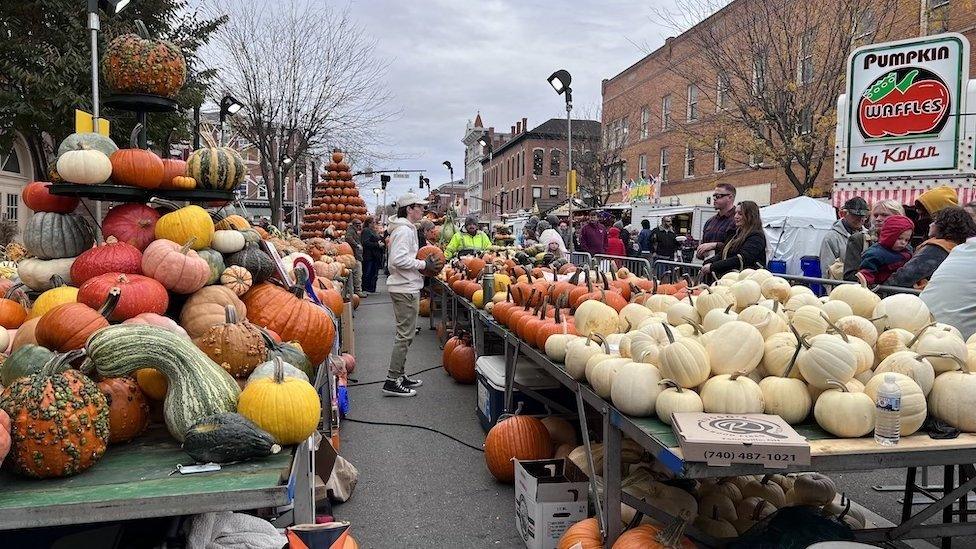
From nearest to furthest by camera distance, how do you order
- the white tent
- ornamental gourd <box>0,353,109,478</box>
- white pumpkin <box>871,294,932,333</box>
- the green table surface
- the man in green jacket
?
1. the green table surface
2. ornamental gourd <box>0,353,109,478</box>
3. white pumpkin <box>871,294,932,333</box>
4. the man in green jacket
5. the white tent

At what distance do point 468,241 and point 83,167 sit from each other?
28.9ft

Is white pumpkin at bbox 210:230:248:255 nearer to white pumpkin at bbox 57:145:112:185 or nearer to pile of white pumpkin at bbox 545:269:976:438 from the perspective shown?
white pumpkin at bbox 57:145:112:185

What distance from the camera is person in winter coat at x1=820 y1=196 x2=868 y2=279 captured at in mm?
7578

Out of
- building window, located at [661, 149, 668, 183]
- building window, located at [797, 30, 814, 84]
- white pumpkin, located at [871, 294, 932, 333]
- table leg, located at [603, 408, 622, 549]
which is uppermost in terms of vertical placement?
building window, located at [797, 30, 814, 84]

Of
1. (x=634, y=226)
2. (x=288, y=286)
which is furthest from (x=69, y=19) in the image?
(x=634, y=226)

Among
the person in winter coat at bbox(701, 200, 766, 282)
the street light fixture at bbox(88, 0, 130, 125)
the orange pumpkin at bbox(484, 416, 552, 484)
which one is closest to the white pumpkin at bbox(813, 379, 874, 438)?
the orange pumpkin at bbox(484, 416, 552, 484)

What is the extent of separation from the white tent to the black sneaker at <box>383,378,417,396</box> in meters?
10.7

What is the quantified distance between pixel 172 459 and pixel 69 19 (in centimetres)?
1170

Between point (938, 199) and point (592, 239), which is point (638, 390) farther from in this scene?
point (592, 239)

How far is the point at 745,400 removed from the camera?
2.79m

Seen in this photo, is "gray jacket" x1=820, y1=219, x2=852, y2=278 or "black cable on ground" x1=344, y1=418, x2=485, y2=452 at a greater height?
"gray jacket" x1=820, y1=219, x2=852, y2=278

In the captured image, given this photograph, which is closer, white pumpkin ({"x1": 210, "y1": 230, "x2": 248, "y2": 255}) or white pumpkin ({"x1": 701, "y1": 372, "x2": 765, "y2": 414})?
white pumpkin ({"x1": 701, "y1": 372, "x2": 765, "y2": 414})

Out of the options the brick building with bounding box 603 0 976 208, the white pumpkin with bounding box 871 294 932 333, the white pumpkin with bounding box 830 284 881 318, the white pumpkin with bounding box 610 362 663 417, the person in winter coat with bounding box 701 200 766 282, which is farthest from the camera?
the brick building with bounding box 603 0 976 208

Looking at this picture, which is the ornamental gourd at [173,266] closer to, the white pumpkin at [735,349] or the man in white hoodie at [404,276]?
the white pumpkin at [735,349]
